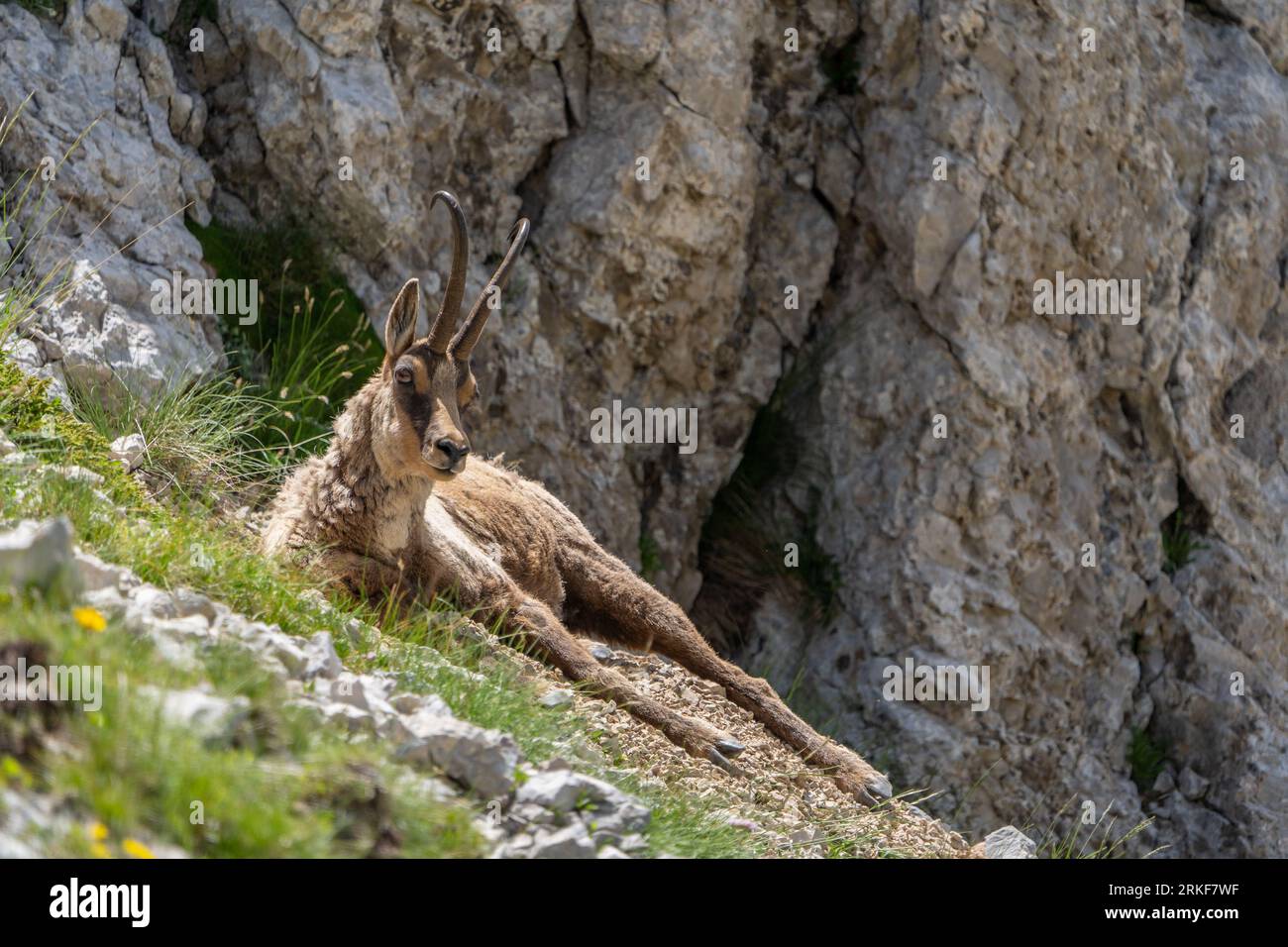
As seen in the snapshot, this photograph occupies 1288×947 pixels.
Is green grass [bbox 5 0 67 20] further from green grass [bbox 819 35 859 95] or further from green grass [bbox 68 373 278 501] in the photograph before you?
green grass [bbox 819 35 859 95]

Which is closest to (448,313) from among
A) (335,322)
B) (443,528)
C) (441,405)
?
(441,405)

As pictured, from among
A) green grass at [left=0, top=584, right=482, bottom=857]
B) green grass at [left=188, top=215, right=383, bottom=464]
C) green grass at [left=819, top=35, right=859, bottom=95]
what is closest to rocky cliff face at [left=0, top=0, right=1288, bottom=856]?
green grass at [left=819, top=35, right=859, bottom=95]

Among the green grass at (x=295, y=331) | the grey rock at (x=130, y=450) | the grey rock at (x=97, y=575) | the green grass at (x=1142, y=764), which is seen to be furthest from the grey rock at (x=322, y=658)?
the green grass at (x=1142, y=764)

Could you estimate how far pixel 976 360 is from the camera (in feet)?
36.7

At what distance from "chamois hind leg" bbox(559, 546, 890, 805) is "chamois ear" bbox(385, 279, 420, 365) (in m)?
1.75

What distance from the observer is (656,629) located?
8.15 metres

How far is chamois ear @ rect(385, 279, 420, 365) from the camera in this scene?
7079mm

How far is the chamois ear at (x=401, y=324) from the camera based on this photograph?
708 cm

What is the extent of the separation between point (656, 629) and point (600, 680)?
1.37 metres

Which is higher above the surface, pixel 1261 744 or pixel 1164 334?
pixel 1164 334

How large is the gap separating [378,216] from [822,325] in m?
3.92

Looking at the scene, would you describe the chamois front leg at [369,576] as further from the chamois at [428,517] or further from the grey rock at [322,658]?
the grey rock at [322,658]
